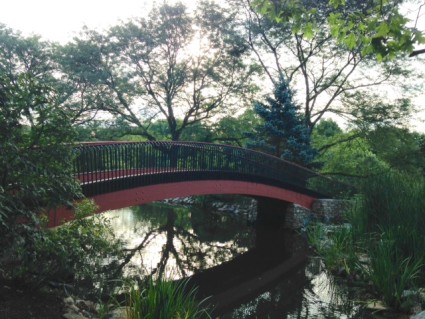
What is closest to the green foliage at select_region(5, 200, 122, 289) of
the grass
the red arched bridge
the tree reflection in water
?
the red arched bridge

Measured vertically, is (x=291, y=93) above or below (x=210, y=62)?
below

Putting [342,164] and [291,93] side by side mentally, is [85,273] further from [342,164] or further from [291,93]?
[342,164]

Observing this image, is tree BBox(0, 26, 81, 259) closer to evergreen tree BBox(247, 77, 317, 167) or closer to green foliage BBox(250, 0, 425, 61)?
green foliage BBox(250, 0, 425, 61)

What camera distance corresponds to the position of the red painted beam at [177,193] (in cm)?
779

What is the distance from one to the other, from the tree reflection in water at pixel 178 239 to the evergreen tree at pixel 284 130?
153 inches

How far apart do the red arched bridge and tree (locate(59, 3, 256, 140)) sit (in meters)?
7.63

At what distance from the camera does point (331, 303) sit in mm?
7086

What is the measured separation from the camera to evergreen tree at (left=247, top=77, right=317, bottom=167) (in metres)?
17.5

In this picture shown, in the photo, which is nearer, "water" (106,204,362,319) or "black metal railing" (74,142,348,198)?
"water" (106,204,362,319)

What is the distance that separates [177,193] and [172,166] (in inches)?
30.2

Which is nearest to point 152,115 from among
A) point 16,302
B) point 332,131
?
point 16,302

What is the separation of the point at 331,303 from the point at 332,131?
31.0m

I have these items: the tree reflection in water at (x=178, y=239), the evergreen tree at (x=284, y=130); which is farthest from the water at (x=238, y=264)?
the evergreen tree at (x=284, y=130)

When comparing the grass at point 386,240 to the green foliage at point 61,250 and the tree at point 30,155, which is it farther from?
the tree at point 30,155
